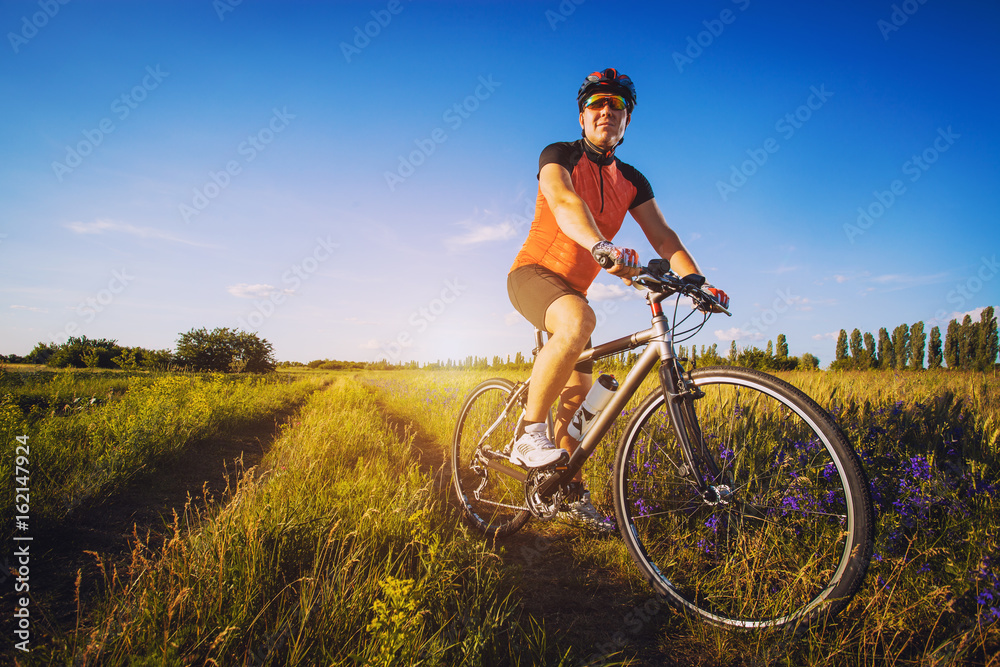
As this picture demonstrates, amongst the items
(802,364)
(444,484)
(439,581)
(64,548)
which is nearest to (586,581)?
(439,581)

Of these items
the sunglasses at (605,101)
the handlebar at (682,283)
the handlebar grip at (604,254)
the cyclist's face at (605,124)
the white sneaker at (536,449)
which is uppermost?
the sunglasses at (605,101)

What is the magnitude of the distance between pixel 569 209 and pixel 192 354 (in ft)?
91.3

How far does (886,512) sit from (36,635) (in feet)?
13.3

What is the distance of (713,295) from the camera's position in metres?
2.06

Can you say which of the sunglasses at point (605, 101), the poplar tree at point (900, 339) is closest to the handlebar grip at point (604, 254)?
the sunglasses at point (605, 101)

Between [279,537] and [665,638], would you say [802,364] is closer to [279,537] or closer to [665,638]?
[665,638]

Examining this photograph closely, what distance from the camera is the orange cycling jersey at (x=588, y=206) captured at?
9.02 feet

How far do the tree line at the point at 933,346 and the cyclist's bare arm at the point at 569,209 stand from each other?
45.3ft

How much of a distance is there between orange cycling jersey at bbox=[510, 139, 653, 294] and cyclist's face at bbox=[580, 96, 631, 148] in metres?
0.08

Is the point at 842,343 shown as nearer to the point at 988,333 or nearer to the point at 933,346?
the point at 933,346

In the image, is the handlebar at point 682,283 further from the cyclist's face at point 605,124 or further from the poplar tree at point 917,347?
the poplar tree at point 917,347

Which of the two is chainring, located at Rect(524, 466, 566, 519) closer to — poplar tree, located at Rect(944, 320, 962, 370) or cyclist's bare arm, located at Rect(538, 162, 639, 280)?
cyclist's bare arm, located at Rect(538, 162, 639, 280)

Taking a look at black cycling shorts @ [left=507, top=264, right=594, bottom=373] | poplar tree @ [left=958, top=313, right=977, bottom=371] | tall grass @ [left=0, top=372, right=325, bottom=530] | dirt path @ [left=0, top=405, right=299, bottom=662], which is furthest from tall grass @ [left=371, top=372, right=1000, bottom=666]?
poplar tree @ [left=958, top=313, right=977, bottom=371]

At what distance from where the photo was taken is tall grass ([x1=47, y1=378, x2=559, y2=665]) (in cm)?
135
